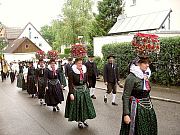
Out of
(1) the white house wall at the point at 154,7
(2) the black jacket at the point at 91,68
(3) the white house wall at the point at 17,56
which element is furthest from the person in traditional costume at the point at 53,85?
(3) the white house wall at the point at 17,56

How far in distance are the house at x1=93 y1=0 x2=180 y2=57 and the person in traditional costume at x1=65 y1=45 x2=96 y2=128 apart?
13817 mm

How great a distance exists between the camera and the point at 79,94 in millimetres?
8773

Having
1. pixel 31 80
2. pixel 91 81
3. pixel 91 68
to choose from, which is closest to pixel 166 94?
pixel 91 81

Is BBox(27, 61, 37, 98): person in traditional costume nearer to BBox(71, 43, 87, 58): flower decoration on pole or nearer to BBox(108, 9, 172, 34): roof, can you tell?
BBox(71, 43, 87, 58): flower decoration on pole

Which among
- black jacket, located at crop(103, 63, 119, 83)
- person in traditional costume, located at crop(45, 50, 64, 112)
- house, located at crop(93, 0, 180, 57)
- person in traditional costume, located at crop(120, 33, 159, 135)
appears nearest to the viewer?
person in traditional costume, located at crop(120, 33, 159, 135)

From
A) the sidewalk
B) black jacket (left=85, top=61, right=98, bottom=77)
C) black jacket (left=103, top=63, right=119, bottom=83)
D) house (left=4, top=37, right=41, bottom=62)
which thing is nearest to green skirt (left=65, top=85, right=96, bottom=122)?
black jacket (left=103, top=63, right=119, bottom=83)

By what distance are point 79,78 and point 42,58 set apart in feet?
18.8

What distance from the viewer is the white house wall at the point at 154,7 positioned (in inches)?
1044

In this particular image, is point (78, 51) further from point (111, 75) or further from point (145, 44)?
point (111, 75)

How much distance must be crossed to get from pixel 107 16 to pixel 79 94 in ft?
82.3

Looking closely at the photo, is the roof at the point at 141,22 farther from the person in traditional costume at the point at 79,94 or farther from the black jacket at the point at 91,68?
the person in traditional costume at the point at 79,94

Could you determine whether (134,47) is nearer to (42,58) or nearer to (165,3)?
(42,58)

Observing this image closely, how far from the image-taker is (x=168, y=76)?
53.1ft

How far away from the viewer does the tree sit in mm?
32469
